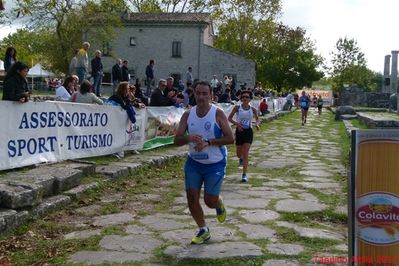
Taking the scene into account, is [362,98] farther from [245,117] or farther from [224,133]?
[224,133]

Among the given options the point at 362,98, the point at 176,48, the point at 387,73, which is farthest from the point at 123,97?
the point at 176,48

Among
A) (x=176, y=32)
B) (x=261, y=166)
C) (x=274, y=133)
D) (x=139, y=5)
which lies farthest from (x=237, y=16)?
(x=261, y=166)

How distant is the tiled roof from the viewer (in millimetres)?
48250

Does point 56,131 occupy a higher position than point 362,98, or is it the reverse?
point 362,98

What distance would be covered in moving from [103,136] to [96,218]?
3688 mm

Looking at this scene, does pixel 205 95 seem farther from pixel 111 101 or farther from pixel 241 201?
pixel 111 101

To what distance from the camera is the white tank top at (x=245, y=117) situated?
9773mm

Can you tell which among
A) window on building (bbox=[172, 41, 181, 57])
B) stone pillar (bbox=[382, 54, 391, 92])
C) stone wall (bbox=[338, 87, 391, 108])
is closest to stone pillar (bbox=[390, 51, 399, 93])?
stone wall (bbox=[338, 87, 391, 108])

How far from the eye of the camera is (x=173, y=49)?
49.2 metres

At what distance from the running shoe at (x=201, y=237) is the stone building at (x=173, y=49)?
42.7m

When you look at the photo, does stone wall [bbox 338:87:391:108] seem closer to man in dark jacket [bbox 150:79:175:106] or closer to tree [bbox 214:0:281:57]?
tree [bbox 214:0:281:57]

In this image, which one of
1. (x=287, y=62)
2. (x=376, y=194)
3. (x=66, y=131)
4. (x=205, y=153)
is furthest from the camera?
(x=287, y=62)

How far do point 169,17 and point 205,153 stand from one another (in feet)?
149

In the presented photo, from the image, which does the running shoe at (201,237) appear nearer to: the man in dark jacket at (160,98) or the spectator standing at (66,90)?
the spectator standing at (66,90)
